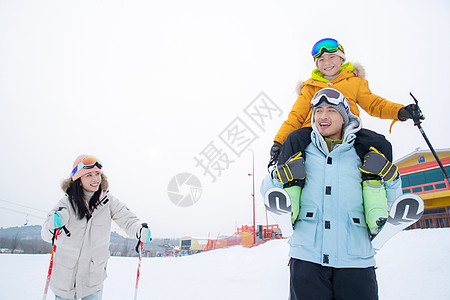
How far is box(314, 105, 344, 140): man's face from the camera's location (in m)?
2.12

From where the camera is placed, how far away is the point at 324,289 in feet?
5.48

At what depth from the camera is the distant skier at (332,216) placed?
1693 mm

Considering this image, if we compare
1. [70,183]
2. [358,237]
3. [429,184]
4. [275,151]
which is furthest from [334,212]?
[429,184]

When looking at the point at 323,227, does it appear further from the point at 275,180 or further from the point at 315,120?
the point at 315,120

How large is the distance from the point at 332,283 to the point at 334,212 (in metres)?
0.49

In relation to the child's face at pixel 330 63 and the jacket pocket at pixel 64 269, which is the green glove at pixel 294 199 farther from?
the jacket pocket at pixel 64 269

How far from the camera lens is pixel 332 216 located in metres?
1.80

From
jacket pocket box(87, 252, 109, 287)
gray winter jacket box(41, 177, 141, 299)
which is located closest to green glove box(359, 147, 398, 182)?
gray winter jacket box(41, 177, 141, 299)

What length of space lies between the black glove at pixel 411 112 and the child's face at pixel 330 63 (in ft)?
2.64

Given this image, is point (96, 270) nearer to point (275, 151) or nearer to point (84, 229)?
point (84, 229)

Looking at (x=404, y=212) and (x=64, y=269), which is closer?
(x=404, y=212)

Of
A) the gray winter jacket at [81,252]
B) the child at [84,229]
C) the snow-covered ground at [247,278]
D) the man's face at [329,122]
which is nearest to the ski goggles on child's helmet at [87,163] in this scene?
the child at [84,229]

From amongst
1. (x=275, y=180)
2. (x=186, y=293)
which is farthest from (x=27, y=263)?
(x=275, y=180)

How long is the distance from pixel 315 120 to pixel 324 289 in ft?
4.32
